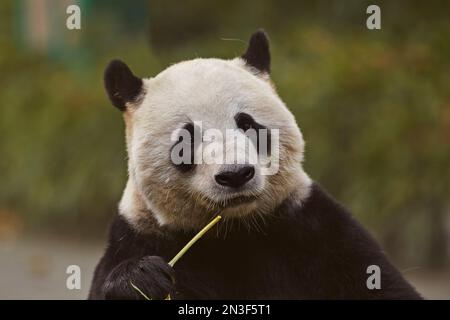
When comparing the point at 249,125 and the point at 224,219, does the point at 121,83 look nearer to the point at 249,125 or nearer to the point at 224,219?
the point at 249,125

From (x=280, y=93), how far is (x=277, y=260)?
4.74 metres

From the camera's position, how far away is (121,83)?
13.7ft

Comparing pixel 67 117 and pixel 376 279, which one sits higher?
pixel 67 117

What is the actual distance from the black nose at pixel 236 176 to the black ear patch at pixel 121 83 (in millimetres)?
762

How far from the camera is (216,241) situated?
407cm

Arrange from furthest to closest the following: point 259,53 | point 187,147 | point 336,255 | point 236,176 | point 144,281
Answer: point 259,53 → point 336,255 → point 187,147 → point 144,281 → point 236,176

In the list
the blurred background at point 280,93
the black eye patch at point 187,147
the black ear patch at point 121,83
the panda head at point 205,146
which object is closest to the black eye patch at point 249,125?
the panda head at point 205,146

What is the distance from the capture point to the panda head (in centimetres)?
376

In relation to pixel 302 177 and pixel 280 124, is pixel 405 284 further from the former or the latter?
pixel 280 124

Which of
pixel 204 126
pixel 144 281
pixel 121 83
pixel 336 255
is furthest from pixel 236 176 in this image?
pixel 121 83
